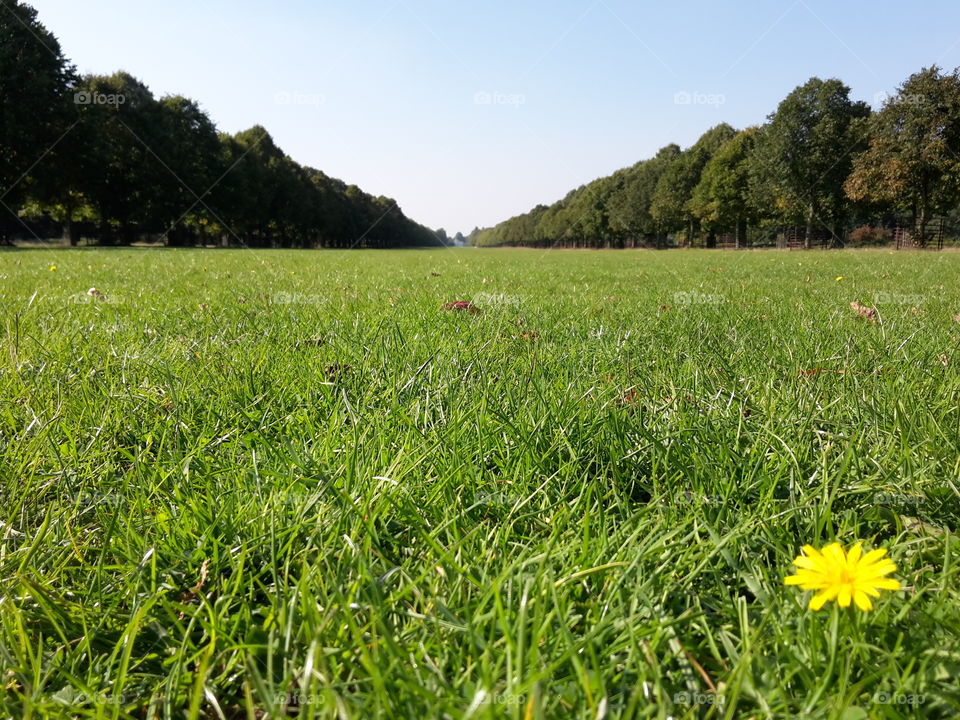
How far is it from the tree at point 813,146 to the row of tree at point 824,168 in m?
0.08

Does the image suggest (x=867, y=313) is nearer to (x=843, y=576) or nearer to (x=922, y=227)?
(x=843, y=576)

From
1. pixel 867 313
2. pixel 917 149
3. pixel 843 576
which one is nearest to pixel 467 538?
pixel 843 576

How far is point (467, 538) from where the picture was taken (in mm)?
1079

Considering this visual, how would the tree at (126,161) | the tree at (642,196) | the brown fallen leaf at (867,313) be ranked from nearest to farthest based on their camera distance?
1. the brown fallen leaf at (867,313)
2. the tree at (126,161)
3. the tree at (642,196)

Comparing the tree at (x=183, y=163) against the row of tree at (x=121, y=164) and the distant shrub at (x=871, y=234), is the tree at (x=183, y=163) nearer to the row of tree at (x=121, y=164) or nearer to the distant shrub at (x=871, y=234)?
the row of tree at (x=121, y=164)

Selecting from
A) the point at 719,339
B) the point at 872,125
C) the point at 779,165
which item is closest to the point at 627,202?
the point at 779,165

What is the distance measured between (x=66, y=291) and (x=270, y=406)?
17.5 ft

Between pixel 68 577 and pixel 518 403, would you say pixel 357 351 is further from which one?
pixel 68 577

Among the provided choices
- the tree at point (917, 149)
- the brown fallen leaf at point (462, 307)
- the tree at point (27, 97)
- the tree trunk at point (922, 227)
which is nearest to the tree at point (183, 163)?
the tree at point (27, 97)

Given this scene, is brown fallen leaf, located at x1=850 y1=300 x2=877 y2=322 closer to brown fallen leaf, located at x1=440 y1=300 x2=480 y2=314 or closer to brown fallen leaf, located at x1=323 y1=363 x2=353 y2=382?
brown fallen leaf, located at x1=440 y1=300 x2=480 y2=314

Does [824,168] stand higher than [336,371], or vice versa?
[824,168]

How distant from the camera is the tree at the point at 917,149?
31.1m

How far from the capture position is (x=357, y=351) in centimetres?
265

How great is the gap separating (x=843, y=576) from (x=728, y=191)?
5592 cm
